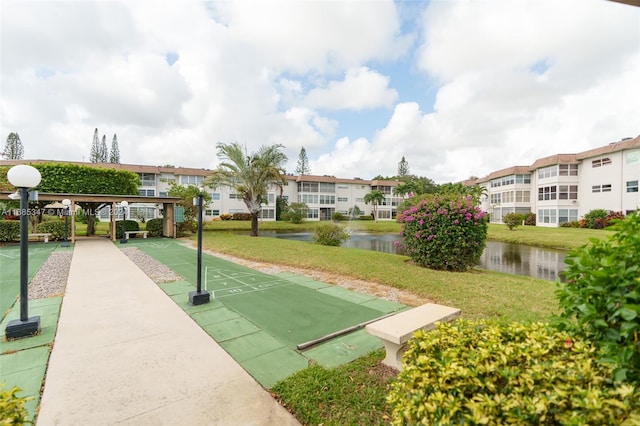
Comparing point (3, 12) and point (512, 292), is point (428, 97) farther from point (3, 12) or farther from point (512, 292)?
point (3, 12)

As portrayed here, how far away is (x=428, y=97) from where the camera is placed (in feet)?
64.7

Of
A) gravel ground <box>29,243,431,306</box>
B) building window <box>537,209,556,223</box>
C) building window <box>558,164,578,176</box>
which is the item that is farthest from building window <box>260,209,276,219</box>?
building window <box>558,164,578,176</box>

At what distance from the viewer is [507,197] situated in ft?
138

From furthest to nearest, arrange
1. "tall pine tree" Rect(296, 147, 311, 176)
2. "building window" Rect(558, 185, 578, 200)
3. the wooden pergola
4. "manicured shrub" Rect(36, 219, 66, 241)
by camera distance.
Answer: "tall pine tree" Rect(296, 147, 311, 176) < "building window" Rect(558, 185, 578, 200) < "manicured shrub" Rect(36, 219, 66, 241) < the wooden pergola

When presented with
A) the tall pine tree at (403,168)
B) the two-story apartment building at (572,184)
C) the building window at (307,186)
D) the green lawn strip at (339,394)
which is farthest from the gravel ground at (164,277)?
the tall pine tree at (403,168)

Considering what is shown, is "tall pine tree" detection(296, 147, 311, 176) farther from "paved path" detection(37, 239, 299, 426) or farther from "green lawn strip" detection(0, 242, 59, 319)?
"paved path" detection(37, 239, 299, 426)

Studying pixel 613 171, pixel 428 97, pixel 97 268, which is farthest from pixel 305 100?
pixel 613 171

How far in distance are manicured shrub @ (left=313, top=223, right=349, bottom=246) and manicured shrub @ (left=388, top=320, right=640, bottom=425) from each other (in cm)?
1604

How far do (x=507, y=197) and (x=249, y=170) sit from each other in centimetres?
3838

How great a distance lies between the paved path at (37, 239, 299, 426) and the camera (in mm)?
2768

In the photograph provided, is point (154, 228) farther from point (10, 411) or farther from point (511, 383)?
point (511, 383)

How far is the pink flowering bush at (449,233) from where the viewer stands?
9.48 metres

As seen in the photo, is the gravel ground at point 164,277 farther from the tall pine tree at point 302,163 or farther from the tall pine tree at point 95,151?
the tall pine tree at point 302,163

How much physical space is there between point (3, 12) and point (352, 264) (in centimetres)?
1148
